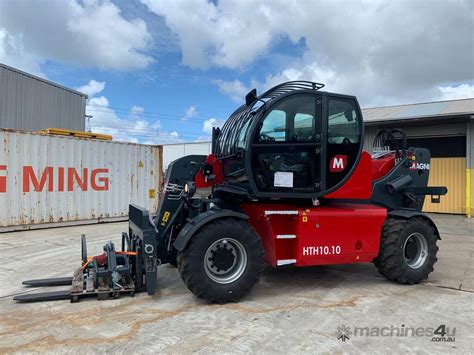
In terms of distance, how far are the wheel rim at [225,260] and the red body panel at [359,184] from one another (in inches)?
63.3

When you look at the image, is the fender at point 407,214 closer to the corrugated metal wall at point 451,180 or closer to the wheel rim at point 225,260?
the wheel rim at point 225,260

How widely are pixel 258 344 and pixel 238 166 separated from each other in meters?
2.34

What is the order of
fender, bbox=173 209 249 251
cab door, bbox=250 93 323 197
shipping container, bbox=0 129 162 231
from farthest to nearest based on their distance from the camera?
shipping container, bbox=0 129 162 231 → cab door, bbox=250 93 323 197 → fender, bbox=173 209 249 251

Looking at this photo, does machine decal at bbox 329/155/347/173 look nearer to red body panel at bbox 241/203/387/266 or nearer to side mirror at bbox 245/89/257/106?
red body panel at bbox 241/203/387/266

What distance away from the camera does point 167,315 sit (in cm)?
434

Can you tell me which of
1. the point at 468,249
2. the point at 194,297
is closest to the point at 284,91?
the point at 194,297

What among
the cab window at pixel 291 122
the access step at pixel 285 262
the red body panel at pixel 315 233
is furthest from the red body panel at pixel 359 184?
the access step at pixel 285 262

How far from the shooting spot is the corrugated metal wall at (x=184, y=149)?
4078 cm

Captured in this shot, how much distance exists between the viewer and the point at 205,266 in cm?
464

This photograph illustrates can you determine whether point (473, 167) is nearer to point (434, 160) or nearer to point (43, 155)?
point (434, 160)

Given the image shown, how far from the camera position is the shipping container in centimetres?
1058

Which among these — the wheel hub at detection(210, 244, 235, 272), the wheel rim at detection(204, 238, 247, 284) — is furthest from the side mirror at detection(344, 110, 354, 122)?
the wheel hub at detection(210, 244, 235, 272)

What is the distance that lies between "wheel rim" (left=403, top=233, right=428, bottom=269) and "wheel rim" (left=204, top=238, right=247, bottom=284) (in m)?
2.63

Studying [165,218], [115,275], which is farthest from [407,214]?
[115,275]
